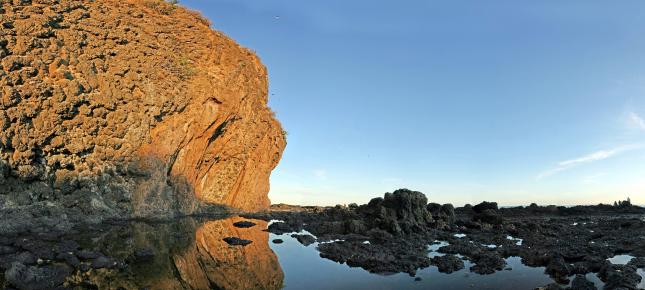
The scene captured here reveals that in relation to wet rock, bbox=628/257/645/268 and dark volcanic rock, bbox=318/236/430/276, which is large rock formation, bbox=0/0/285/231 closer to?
dark volcanic rock, bbox=318/236/430/276

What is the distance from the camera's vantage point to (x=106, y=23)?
4353 cm

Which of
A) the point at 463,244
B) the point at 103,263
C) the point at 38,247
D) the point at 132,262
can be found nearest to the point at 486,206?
the point at 463,244

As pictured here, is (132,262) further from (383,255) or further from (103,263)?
(383,255)

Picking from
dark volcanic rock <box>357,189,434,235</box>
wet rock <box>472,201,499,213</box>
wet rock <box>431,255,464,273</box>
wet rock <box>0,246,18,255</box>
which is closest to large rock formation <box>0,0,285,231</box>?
wet rock <box>0,246,18,255</box>

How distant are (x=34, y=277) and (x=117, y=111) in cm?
2909

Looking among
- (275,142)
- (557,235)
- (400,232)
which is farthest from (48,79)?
(557,235)

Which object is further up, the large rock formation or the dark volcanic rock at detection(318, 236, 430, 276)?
the large rock formation

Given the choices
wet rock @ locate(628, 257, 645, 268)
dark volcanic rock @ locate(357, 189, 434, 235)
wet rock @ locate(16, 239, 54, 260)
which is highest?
dark volcanic rock @ locate(357, 189, 434, 235)

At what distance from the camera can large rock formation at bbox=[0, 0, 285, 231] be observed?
33812 mm

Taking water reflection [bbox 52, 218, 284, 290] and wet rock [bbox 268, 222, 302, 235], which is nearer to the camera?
water reflection [bbox 52, 218, 284, 290]

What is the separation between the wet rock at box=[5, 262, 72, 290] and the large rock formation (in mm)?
15592

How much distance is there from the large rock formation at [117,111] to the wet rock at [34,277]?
15.6 meters

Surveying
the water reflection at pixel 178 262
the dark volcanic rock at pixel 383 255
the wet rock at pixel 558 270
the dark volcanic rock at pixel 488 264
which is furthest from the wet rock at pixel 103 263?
the wet rock at pixel 558 270

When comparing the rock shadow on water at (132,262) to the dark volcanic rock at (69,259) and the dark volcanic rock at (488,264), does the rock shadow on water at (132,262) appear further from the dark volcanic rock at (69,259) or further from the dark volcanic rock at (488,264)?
the dark volcanic rock at (488,264)
